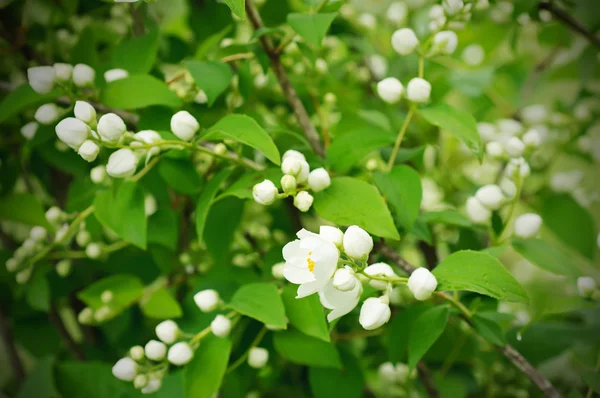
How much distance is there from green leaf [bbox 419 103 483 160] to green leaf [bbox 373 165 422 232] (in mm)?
66

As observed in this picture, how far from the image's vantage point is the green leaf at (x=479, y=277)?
0.48 meters

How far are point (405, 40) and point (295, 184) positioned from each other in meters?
0.26

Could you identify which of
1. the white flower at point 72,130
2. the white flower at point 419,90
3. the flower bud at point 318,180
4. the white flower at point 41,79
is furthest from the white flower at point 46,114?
the white flower at point 419,90

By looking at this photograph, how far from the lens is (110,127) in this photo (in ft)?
1.79

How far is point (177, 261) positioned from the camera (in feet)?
2.85

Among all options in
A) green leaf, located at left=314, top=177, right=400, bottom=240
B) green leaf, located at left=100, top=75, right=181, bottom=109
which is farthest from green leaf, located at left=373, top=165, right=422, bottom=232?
green leaf, located at left=100, top=75, right=181, bottom=109

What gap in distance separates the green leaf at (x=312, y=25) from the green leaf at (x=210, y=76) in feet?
0.34

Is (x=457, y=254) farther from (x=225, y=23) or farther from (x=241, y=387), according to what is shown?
(x=225, y=23)

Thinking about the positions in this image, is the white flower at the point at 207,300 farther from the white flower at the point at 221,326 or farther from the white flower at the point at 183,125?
the white flower at the point at 183,125

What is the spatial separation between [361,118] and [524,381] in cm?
59

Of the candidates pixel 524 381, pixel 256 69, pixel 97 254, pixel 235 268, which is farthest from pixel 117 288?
pixel 524 381

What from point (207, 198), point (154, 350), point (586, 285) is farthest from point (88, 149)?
point (586, 285)

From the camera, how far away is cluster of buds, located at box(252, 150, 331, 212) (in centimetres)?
52

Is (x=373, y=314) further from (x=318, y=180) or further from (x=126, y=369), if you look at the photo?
(x=126, y=369)
